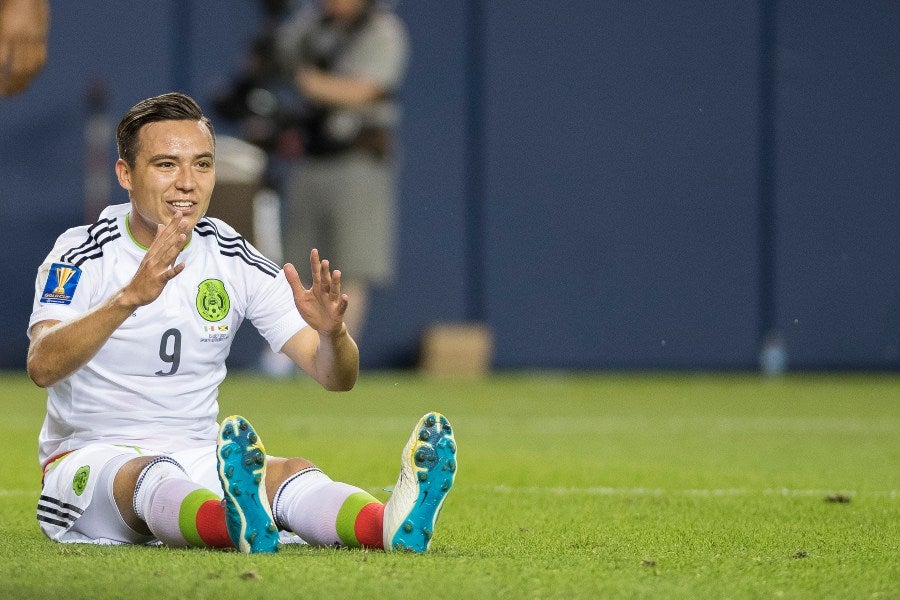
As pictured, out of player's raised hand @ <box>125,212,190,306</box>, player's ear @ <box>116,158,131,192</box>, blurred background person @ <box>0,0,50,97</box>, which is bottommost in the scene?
player's raised hand @ <box>125,212,190,306</box>

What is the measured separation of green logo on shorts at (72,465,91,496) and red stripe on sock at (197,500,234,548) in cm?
35

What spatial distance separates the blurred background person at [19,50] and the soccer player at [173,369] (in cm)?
95

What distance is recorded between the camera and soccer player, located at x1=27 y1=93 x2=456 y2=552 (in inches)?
133

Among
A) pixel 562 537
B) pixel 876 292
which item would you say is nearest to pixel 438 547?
pixel 562 537

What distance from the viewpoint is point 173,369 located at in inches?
147

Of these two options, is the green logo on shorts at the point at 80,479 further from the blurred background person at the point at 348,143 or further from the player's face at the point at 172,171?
the blurred background person at the point at 348,143

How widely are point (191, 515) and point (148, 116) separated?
977 millimetres

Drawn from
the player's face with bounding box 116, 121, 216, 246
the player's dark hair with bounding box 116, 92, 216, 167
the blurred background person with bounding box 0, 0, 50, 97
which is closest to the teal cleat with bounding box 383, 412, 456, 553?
the player's face with bounding box 116, 121, 216, 246

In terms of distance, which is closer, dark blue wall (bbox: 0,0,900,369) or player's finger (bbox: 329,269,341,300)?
player's finger (bbox: 329,269,341,300)

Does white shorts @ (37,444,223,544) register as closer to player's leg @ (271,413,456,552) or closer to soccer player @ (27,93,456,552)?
soccer player @ (27,93,456,552)

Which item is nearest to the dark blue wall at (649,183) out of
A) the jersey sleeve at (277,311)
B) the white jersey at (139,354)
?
the jersey sleeve at (277,311)

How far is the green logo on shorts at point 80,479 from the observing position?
3570 mm

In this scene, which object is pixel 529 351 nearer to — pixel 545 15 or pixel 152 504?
pixel 545 15

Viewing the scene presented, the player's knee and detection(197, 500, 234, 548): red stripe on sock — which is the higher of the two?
the player's knee
